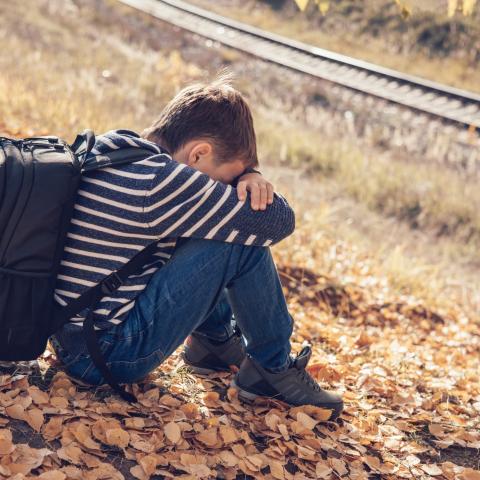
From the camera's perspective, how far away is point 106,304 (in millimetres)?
3023

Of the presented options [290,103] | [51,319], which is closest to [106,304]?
[51,319]

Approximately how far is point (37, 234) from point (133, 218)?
1.20 feet

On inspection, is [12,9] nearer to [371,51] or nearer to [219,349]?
[371,51]

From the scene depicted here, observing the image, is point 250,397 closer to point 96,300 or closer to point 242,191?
point 96,300

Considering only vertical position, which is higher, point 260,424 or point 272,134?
point 272,134

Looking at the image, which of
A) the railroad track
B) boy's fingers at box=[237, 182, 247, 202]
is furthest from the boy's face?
the railroad track

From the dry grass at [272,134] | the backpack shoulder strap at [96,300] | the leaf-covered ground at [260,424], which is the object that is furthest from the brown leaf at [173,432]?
the dry grass at [272,134]

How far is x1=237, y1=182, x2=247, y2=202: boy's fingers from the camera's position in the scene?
3006 mm

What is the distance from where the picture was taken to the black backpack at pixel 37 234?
2639 mm

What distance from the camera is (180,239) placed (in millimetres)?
3098

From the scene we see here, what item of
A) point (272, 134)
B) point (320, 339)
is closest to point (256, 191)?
point (320, 339)

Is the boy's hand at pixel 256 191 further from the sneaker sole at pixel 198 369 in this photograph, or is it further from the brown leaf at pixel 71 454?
the brown leaf at pixel 71 454

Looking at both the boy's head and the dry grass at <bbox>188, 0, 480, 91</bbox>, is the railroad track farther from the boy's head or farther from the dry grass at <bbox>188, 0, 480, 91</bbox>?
the boy's head

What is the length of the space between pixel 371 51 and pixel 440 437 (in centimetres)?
1458
